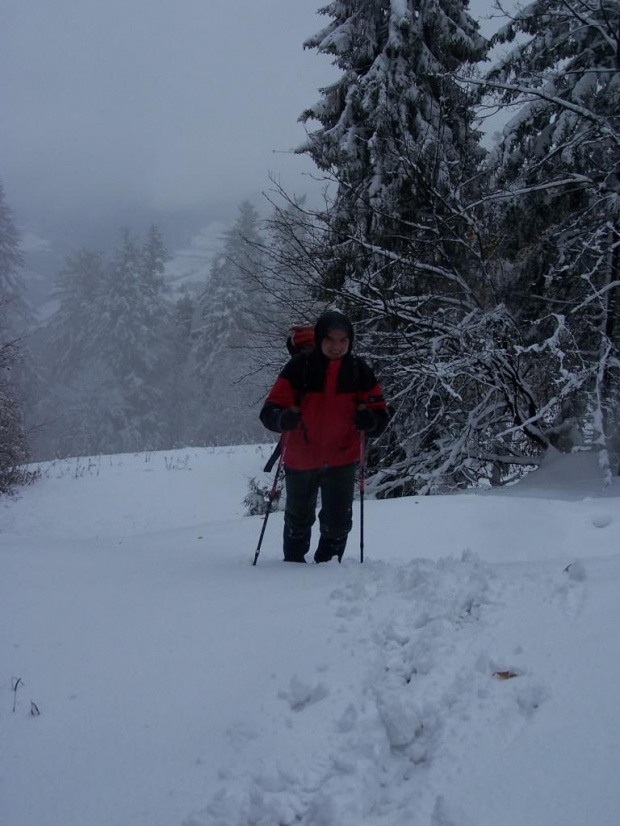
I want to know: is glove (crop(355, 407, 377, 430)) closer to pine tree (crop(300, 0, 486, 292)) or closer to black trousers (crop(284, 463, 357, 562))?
black trousers (crop(284, 463, 357, 562))

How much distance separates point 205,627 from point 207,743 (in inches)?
32.1

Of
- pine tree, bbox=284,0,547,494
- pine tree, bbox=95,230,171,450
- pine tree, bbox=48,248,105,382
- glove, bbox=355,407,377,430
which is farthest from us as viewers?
pine tree, bbox=48,248,105,382

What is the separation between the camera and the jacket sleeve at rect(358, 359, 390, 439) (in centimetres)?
383

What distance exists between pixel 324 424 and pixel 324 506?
2.26ft

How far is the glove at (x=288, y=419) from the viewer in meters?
3.65

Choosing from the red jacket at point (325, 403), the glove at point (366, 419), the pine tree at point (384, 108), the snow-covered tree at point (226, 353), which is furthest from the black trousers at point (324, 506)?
the snow-covered tree at point (226, 353)

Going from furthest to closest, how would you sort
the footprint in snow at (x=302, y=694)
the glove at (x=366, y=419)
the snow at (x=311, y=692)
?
the glove at (x=366, y=419)
the footprint in snow at (x=302, y=694)
the snow at (x=311, y=692)

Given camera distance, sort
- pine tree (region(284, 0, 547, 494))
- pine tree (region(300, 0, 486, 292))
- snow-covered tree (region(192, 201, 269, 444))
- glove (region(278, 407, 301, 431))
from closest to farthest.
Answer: glove (region(278, 407, 301, 431)), pine tree (region(284, 0, 547, 494)), pine tree (region(300, 0, 486, 292)), snow-covered tree (region(192, 201, 269, 444))

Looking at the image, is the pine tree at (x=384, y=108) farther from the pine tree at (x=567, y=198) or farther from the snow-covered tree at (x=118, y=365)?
the snow-covered tree at (x=118, y=365)

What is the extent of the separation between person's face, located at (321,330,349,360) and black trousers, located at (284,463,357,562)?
891mm

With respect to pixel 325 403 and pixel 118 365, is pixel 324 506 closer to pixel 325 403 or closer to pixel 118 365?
pixel 325 403

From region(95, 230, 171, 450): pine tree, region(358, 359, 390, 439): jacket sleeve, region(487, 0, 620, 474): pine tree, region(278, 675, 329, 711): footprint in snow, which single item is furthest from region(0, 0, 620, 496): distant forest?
region(95, 230, 171, 450): pine tree

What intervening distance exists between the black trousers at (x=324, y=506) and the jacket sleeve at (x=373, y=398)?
1.34ft

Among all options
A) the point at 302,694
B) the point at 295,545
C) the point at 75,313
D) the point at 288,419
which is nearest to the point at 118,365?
the point at 75,313
